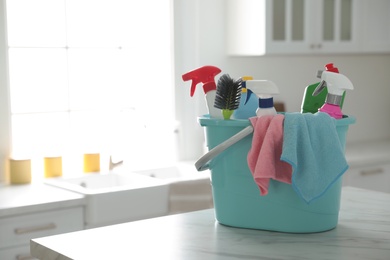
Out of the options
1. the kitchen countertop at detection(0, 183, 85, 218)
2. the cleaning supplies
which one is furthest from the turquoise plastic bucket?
the kitchen countertop at detection(0, 183, 85, 218)

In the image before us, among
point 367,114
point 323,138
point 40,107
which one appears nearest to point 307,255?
point 323,138

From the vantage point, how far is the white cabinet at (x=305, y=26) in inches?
149

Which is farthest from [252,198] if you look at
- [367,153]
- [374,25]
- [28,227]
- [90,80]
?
[374,25]

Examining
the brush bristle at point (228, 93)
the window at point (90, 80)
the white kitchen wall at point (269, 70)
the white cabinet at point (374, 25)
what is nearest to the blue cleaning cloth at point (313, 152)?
the brush bristle at point (228, 93)

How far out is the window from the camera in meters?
3.51

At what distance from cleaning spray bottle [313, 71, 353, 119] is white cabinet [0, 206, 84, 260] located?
151cm

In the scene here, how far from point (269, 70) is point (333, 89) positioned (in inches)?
104

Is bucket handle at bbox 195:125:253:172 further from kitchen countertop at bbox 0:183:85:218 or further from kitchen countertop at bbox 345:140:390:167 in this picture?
kitchen countertop at bbox 345:140:390:167

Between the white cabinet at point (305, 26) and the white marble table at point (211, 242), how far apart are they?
2.16m

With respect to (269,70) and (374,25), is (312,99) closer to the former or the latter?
(269,70)

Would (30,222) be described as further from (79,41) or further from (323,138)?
(323,138)

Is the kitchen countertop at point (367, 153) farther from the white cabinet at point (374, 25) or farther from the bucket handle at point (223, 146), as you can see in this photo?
the bucket handle at point (223, 146)

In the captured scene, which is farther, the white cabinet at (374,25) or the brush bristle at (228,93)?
the white cabinet at (374,25)

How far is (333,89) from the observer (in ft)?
5.24
